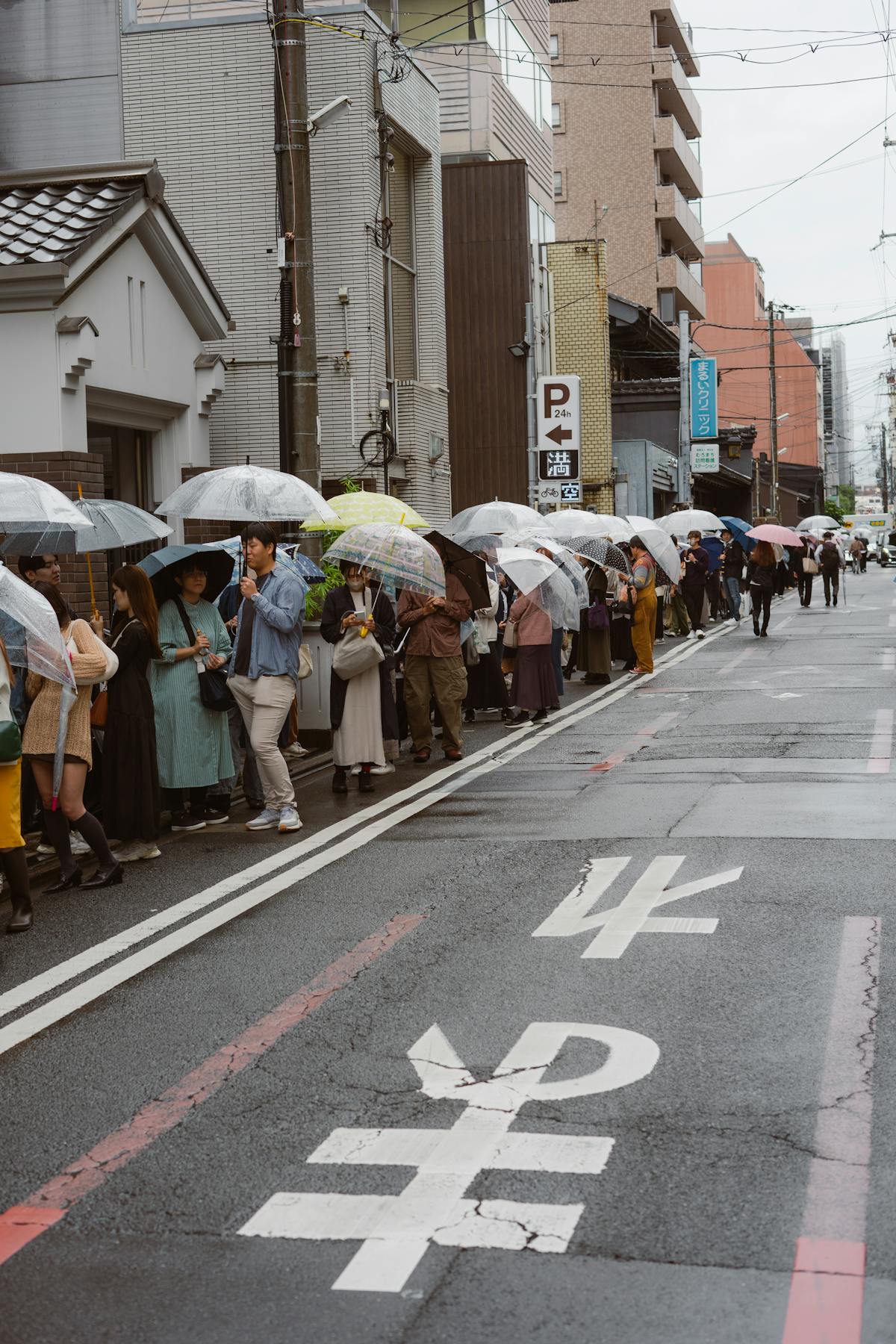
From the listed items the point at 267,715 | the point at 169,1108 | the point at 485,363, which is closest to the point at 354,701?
the point at 267,715

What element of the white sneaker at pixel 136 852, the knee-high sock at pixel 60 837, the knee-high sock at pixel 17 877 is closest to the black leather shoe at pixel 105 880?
the knee-high sock at pixel 60 837

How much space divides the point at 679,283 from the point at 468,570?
51.4 m

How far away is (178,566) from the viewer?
10.4 meters

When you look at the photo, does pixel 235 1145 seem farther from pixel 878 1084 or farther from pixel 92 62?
pixel 92 62

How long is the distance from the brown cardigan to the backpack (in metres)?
31.8

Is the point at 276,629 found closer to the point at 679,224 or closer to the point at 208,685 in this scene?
the point at 208,685

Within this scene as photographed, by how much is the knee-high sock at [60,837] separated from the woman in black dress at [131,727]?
0.63 metres

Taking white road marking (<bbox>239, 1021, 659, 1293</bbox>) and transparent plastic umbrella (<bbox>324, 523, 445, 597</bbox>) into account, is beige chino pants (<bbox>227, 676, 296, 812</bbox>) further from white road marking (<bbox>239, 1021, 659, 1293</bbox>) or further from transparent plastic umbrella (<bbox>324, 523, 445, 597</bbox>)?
white road marking (<bbox>239, 1021, 659, 1293</bbox>)

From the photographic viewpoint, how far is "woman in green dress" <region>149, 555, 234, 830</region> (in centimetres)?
1038

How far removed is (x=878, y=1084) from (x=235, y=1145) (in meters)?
2.04

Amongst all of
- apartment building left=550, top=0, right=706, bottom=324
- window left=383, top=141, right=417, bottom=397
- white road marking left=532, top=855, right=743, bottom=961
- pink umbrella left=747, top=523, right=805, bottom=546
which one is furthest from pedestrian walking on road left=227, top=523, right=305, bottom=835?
apartment building left=550, top=0, right=706, bottom=324

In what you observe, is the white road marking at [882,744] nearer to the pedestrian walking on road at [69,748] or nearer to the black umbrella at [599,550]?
the black umbrella at [599,550]

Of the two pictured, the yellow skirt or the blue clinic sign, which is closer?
the yellow skirt

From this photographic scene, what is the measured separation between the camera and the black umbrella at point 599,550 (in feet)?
67.3
